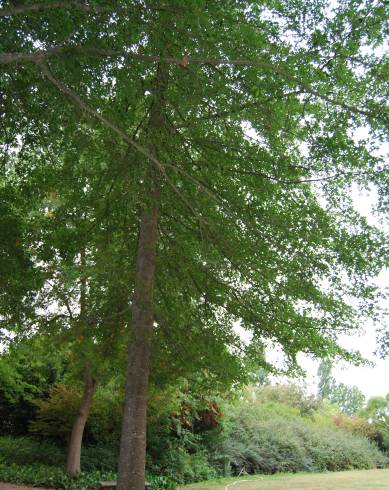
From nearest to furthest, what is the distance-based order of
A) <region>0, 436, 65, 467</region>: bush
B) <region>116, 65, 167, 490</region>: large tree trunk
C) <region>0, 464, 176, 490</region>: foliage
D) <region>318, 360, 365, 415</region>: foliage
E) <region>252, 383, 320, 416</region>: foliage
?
<region>116, 65, 167, 490</region>: large tree trunk, <region>0, 464, 176, 490</region>: foliage, <region>0, 436, 65, 467</region>: bush, <region>252, 383, 320, 416</region>: foliage, <region>318, 360, 365, 415</region>: foliage

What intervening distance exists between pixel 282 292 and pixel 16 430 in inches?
469

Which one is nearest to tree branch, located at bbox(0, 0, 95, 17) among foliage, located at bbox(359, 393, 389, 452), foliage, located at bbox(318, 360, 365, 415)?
foliage, located at bbox(359, 393, 389, 452)

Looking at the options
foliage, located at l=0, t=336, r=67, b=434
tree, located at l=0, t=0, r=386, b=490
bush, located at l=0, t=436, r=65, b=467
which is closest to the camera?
tree, located at l=0, t=0, r=386, b=490

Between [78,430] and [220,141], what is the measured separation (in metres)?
9.16

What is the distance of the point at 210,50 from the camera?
237 inches

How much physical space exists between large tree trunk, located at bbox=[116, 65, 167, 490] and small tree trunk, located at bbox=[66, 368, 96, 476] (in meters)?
5.55

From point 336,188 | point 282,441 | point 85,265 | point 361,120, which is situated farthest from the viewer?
point 282,441

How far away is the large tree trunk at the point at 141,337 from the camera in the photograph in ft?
24.3

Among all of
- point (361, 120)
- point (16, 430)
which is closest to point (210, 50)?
point (361, 120)

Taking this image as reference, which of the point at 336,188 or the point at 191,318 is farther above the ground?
the point at 336,188

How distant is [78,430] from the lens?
536 inches

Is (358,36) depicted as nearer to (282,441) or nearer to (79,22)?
(79,22)

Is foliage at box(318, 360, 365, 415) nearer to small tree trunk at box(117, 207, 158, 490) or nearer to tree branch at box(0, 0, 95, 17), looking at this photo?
Result: small tree trunk at box(117, 207, 158, 490)

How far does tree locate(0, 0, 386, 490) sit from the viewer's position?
586 centimetres
